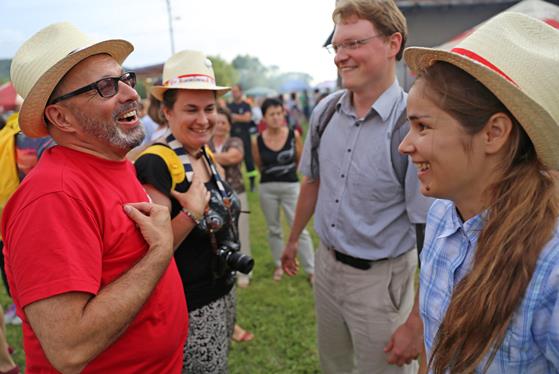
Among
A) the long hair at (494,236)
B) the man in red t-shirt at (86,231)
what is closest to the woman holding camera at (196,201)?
the man in red t-shirt at (86,231)

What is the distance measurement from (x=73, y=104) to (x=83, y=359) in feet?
→ 2.92

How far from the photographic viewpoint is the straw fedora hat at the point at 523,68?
1.07m

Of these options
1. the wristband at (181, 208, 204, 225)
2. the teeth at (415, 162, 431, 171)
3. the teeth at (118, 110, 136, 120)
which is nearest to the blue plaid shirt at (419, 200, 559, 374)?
the teeth at (415, 162, 431, 171)

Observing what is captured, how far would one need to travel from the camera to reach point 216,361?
7.22ft

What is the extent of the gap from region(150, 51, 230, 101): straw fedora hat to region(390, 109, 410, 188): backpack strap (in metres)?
1.02

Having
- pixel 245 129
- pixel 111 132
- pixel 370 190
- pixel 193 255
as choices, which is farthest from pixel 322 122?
pixel 245 129

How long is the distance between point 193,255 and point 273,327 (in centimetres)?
219

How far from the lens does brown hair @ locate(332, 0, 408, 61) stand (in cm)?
210

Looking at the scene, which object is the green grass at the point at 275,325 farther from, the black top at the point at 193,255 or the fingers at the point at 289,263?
the black top at the point at 193,255

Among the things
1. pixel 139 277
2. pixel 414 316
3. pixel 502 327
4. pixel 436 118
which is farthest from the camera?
pixel 414 316

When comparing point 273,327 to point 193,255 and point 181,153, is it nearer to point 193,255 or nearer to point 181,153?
point 193,255

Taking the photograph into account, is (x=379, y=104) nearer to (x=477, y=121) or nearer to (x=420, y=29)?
(x=477, y=121)

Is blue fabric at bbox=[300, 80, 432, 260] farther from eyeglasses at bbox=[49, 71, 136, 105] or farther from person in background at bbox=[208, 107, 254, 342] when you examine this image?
person in background at bbox=[208, 107, 254, 342]

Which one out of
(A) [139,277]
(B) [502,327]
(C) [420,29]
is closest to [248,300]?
(A) [139,277]
